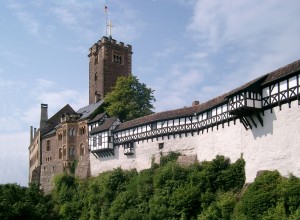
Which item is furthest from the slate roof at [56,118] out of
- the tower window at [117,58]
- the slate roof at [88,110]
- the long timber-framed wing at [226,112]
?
the long timber-framed wing at [226,112]

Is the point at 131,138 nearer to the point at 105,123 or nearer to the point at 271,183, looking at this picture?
the point at 105,123

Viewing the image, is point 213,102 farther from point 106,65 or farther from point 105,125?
point 106,65

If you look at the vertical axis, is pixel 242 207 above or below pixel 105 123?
→ below

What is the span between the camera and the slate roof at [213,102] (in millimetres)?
34200

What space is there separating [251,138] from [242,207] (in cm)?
637

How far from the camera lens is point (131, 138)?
53156 mm

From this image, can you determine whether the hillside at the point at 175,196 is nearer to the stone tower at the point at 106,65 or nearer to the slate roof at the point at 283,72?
the slate roof at the point at 283,72

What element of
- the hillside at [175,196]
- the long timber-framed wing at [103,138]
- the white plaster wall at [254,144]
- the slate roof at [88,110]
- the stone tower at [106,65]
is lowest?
the hillside at [175,196]

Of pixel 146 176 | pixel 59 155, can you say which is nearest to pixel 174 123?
pixel 146 176

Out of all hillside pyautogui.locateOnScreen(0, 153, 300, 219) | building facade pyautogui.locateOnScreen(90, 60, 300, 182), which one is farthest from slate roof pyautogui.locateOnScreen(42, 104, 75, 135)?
hillside pyautogui.locateOnScreen(0, 153, 300, 219)

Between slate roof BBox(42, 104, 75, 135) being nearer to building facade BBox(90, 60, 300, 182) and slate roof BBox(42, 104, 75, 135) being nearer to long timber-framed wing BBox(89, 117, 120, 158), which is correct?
long timber-framed wing BBox(89, 117, 120, 158)

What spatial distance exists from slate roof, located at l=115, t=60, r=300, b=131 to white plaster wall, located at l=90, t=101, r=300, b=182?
208 centimetres

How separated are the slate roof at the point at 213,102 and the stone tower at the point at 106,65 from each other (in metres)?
15.5

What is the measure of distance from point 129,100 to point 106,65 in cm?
1037
